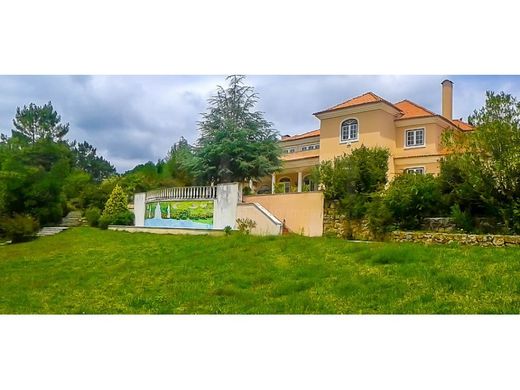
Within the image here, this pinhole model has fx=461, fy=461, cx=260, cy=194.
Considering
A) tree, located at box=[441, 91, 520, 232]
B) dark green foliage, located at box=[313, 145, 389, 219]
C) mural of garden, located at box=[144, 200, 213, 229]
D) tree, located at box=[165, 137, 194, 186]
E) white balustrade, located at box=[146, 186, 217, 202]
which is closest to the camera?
tree, located at box=[441, 91, 520, 232]

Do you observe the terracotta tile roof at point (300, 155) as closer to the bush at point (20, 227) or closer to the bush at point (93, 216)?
the bush at point (93, 216)

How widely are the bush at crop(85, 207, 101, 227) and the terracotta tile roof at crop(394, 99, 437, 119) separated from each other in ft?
25.5

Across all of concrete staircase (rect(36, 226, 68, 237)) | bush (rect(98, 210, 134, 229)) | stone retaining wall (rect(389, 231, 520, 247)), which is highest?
bush (rect(98, 210, 134, 229))

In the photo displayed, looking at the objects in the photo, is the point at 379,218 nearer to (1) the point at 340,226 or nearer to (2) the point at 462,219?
(1) the point at 340,226

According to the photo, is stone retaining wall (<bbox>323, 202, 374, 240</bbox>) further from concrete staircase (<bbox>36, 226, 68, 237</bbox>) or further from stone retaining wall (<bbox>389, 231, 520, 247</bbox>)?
concrete staircase (<bbox>36, 226, 68, 237</bbox>)

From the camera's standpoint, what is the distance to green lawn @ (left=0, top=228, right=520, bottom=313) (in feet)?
15.2

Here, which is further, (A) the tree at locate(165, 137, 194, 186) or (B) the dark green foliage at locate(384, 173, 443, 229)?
(A) the tree at locate(165, 137, 194, 186)

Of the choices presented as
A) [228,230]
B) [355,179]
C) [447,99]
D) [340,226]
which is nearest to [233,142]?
[228,230]

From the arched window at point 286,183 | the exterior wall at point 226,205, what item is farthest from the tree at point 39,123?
the arched window at point 286,183

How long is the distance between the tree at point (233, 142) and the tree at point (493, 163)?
417 cm

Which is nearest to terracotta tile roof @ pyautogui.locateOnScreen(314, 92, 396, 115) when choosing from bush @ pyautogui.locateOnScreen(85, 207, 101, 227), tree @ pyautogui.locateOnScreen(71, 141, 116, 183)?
tree @ pyautogui.locateOnScreen(71, 141, 116, 183)

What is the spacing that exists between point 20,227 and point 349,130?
812 centimetres

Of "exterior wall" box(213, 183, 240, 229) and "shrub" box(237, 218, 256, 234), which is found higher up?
"exterior wall" box(213, 183, 240, 229)
